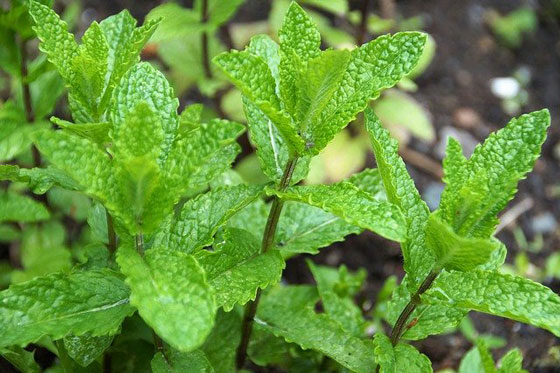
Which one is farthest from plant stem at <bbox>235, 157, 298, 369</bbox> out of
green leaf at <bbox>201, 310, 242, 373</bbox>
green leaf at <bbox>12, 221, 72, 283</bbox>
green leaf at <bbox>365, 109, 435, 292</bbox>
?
green leaf at <bbox>12, 221, 72, 283</bbox>

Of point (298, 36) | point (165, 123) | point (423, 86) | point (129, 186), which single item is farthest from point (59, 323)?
point (423, 86)

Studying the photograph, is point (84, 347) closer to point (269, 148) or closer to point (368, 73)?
point (269, 148)

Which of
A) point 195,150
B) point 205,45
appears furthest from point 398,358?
point 205,45

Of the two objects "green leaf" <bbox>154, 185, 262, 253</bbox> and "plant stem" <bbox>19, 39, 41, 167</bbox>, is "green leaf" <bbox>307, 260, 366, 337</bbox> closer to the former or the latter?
"green leaf" <bbox>154, 185, 262, 253</bbox>

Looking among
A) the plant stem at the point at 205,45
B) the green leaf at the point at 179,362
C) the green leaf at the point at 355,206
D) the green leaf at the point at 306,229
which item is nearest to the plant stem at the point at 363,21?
the plant stem at the point at 205,45

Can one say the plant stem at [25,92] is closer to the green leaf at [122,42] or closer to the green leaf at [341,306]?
the green leaf at [122,42]
